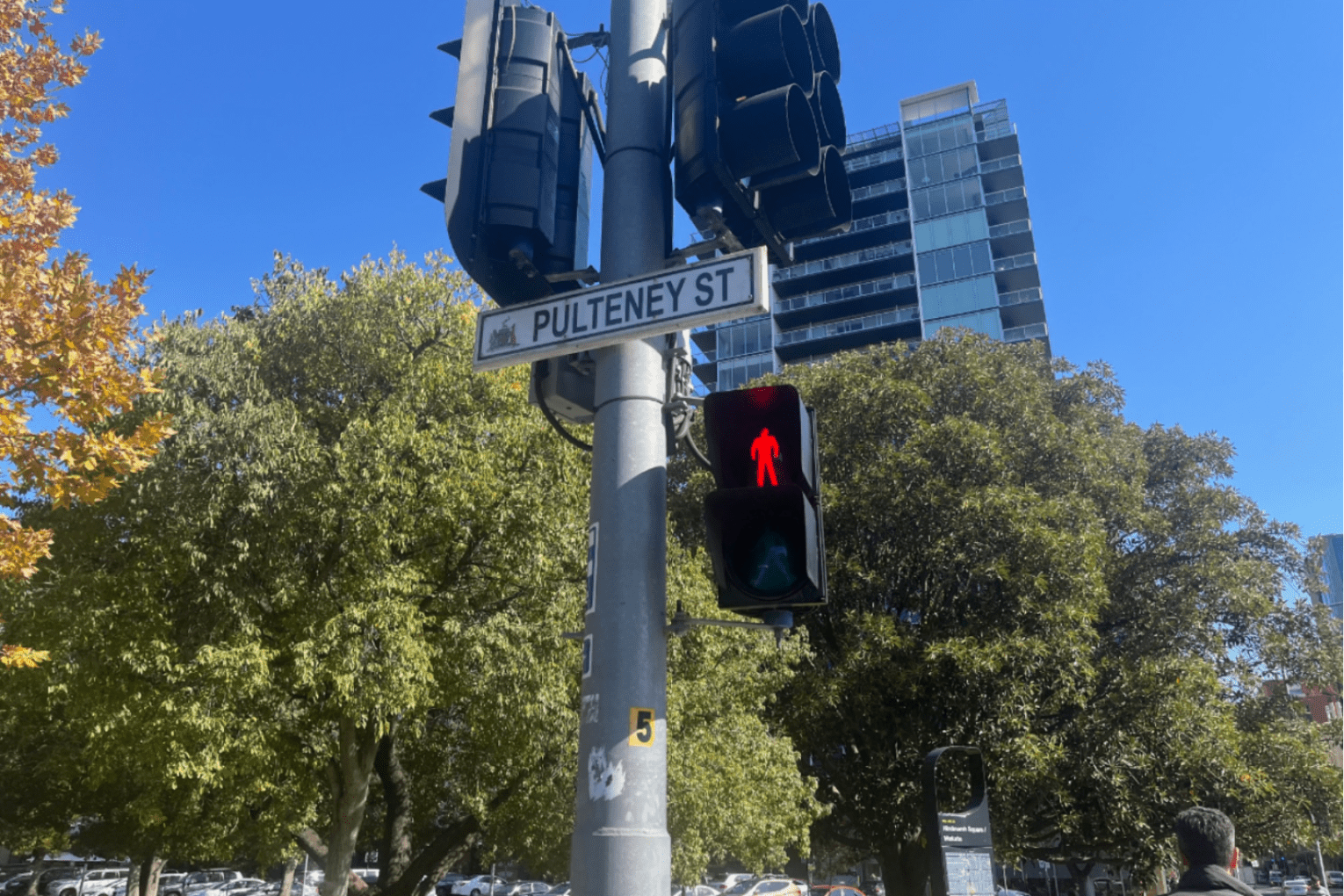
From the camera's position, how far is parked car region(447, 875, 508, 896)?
58.0 meters

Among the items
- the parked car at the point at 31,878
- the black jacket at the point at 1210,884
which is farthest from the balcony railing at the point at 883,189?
the black jacket at the point at 1210,884

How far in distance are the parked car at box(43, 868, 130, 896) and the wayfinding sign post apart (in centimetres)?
4930

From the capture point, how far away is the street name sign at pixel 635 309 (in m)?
3.46

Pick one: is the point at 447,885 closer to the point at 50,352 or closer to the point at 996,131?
the point at 50,352

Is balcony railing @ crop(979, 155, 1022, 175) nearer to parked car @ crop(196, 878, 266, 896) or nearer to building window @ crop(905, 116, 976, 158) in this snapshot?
building window @ crop(905, 116, 976, 158)

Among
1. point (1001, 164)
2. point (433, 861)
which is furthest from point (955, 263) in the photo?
point (433, 861)

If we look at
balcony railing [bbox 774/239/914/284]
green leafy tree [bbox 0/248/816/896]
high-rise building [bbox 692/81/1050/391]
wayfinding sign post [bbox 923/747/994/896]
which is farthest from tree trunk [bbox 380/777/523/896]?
balcony railing [bbox 774/239/914/284]

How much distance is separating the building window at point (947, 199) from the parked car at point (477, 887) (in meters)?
67.1

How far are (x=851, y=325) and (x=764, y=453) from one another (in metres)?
90.1

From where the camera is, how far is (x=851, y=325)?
91188 mm

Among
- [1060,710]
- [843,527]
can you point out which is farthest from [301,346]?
[1060,710]

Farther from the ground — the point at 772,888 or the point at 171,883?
the point at 772,888

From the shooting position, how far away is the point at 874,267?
3661 inches

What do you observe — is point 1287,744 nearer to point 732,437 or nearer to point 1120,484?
point 1120,484
